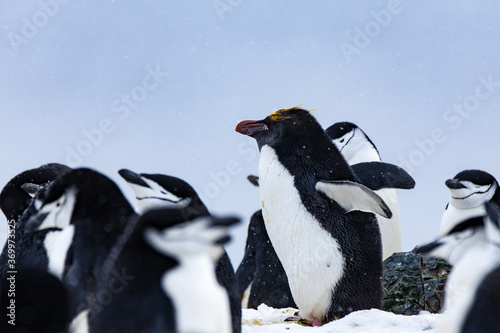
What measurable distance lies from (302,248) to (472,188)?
7.81ft

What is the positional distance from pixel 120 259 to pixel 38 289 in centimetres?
90

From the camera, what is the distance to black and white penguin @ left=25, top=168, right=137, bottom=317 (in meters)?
3.07

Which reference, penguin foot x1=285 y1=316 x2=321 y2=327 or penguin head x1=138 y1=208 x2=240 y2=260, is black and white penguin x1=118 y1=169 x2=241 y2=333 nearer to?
penguin head x1=138 y1=208 x2=240 y2=260

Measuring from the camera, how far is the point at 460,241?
257 cm

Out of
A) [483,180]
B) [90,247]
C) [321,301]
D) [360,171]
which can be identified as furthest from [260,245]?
[90,247]

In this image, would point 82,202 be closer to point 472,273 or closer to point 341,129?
point 472,273

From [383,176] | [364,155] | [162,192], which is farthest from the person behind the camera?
[364,155]

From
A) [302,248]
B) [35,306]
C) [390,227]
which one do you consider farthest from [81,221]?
[390,227]

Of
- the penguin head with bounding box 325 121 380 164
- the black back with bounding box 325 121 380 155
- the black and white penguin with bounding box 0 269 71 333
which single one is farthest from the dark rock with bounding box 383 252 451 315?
the black and white penguin with bounding box 0 269 71 333

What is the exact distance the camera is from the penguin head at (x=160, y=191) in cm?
350

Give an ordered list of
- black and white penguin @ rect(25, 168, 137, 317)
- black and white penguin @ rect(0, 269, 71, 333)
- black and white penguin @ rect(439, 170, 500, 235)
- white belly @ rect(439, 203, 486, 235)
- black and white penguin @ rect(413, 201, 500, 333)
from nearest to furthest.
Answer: black and white penguin @ rect(413, 201, 500, 333) → black and white penguin @ rect(0, 269, 71, 333) → black and white penguin @ rect(25, 168, 137, 317) → black and white penguin @ rect(439, 170, 500, 235) → white belly @ rect(439, 203, 486, 235)

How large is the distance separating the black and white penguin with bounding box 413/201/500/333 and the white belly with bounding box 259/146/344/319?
166cm

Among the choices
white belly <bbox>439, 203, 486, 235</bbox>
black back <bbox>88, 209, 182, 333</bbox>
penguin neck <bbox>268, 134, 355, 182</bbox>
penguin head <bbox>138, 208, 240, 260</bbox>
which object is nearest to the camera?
penguin head <bbox>138, 208, 240, 260</bbox>

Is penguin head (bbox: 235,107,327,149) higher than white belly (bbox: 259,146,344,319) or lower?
higher
